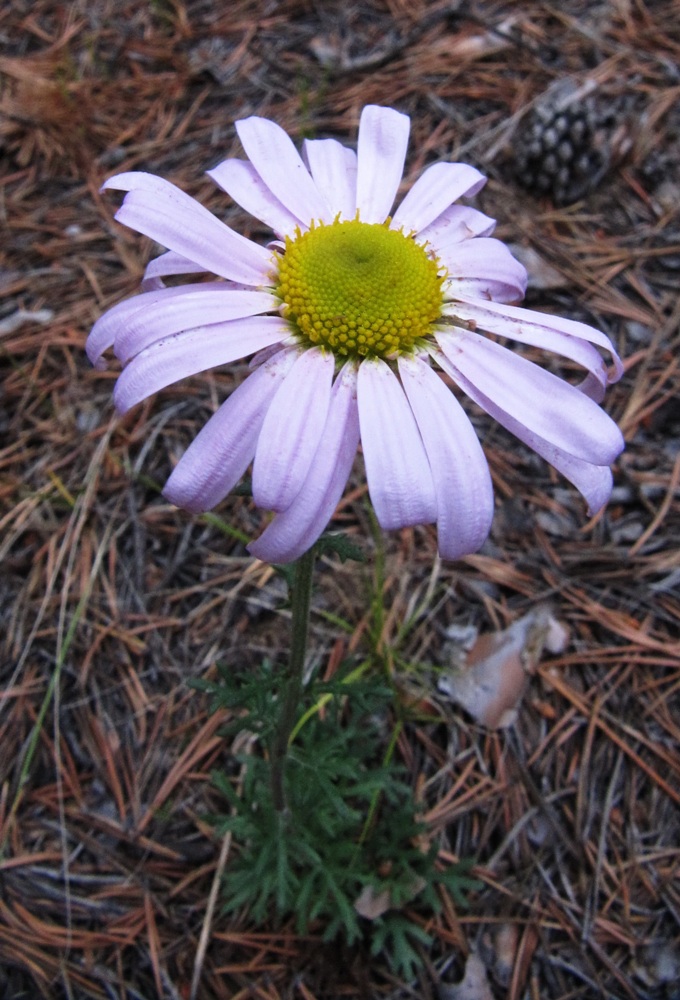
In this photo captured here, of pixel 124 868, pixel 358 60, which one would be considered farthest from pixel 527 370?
pixel 358 60

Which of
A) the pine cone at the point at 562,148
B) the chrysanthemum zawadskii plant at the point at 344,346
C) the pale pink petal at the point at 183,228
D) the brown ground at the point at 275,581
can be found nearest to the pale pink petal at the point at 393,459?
the chrysanthemum zawadskii plant at the point at 344,346

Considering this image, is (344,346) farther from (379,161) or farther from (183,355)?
(379,161)

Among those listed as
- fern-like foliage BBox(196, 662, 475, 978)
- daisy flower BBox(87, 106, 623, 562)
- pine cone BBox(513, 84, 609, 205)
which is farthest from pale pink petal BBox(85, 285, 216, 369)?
pine cone BBox(513, 84, 609, 205)

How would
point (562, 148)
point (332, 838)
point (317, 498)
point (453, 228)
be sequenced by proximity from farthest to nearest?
point (562, 148)
point (332, 838)
point (453, 228)
point (317, 498)

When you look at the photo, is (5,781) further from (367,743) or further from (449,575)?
(449,575)

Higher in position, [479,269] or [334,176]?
[334,176]

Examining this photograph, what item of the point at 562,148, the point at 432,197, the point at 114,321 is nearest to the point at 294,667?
the point at 114,321

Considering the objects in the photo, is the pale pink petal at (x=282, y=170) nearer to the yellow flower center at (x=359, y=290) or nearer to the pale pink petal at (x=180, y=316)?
the yellow flower center at (x=359, y=290)
